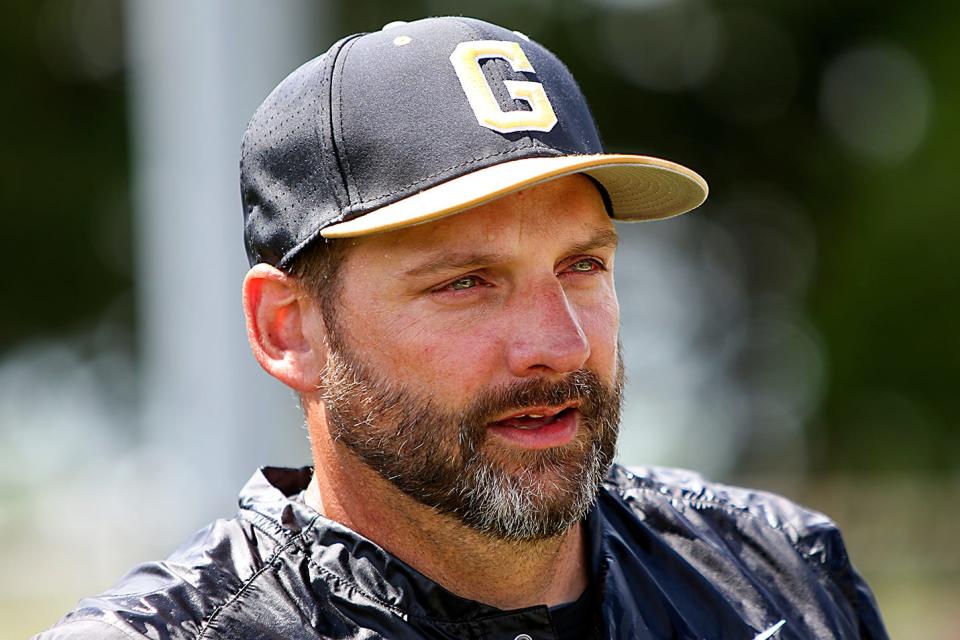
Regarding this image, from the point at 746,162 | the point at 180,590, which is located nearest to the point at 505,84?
the point at 180,590

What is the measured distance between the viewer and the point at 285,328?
2.68 meters

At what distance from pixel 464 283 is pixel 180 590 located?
0.71m

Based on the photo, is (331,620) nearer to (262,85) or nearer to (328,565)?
(328,565)

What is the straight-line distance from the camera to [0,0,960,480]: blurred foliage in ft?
45.9

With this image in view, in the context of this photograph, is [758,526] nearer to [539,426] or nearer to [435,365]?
[539,426]

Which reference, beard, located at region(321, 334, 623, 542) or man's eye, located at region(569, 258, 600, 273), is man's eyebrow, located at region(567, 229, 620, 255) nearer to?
man's eye, located at region(569, 258, 600, 273)

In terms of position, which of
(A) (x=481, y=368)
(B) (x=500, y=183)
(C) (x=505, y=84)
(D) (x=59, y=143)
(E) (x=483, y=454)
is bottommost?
(E) (x=483, y=454)

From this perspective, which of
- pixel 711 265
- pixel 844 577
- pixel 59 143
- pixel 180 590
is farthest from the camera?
pixel 711 265

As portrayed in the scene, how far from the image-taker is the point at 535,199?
251 cm

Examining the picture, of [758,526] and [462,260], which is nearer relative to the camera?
[462,260]

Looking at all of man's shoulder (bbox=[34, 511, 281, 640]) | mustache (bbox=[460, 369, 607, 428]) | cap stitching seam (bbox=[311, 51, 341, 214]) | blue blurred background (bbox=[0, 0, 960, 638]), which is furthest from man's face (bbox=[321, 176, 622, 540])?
blue blurred background (bbox=[0, 0, 960, 638])

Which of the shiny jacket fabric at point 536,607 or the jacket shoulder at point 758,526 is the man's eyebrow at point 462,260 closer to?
the shiny jacket fabric at point 536,607

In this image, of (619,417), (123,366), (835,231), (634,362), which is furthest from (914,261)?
(619,417)

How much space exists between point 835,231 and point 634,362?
2.55m
